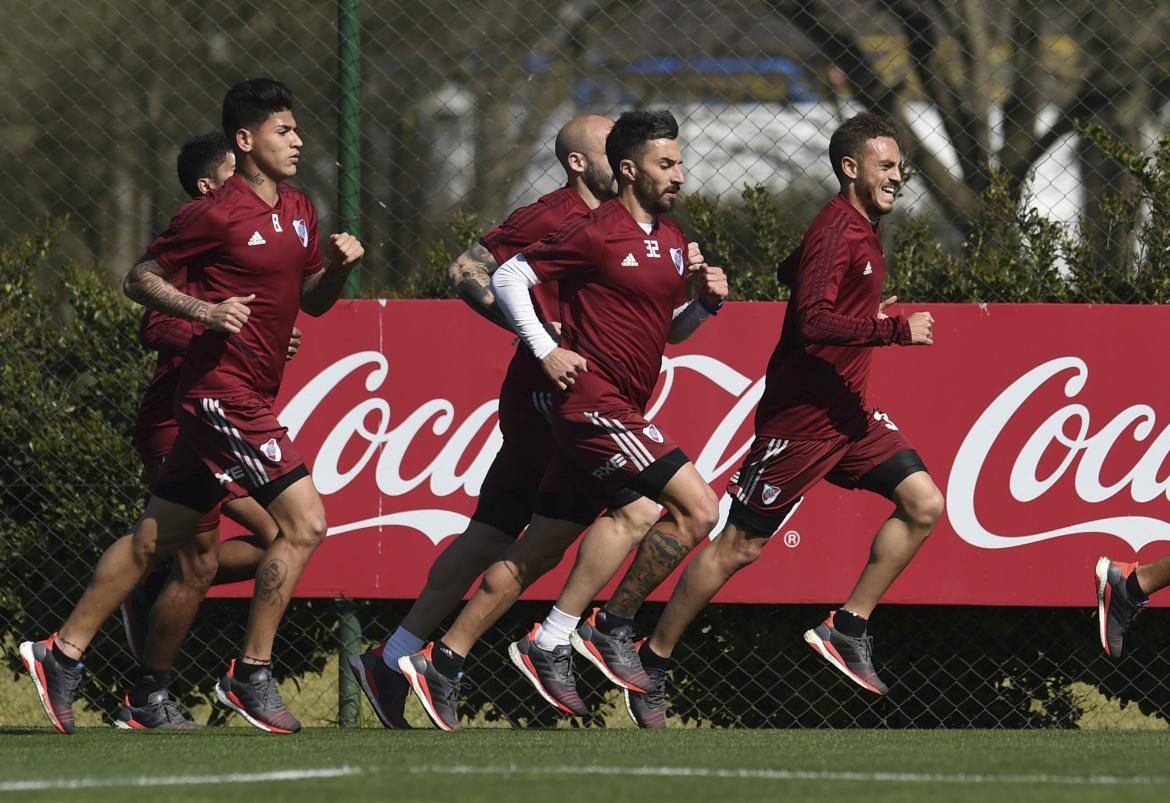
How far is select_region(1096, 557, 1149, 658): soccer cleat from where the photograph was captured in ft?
22.2

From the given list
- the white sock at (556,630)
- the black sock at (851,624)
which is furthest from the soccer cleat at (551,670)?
the black sock at (851,624)

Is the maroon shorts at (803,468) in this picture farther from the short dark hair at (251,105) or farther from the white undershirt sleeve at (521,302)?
the short dark hair at (251,105)

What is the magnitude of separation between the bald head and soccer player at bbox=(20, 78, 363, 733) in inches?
37.7

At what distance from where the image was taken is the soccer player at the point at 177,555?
22.3ft

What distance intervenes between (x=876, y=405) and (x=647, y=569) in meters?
1.60

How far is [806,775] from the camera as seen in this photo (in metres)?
4.62

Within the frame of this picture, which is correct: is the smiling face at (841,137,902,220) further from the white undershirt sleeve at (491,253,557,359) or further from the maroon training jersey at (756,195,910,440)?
the white undershirt sleeve at (491,253,557,359)

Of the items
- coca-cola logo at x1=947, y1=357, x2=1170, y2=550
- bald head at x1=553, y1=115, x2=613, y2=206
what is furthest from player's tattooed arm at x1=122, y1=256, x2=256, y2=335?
coca-cola logo at x1=947, y1=357, x2=1170, y2=550

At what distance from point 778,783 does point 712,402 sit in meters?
3.26

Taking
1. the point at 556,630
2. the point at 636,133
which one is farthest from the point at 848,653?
the point at 636,133

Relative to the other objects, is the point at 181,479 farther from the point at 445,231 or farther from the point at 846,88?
the point at 846,88

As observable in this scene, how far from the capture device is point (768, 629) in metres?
7.76

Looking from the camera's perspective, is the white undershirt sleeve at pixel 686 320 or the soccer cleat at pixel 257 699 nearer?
the soccer cleat at pixel 257 699

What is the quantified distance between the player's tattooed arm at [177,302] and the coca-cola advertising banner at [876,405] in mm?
1503
